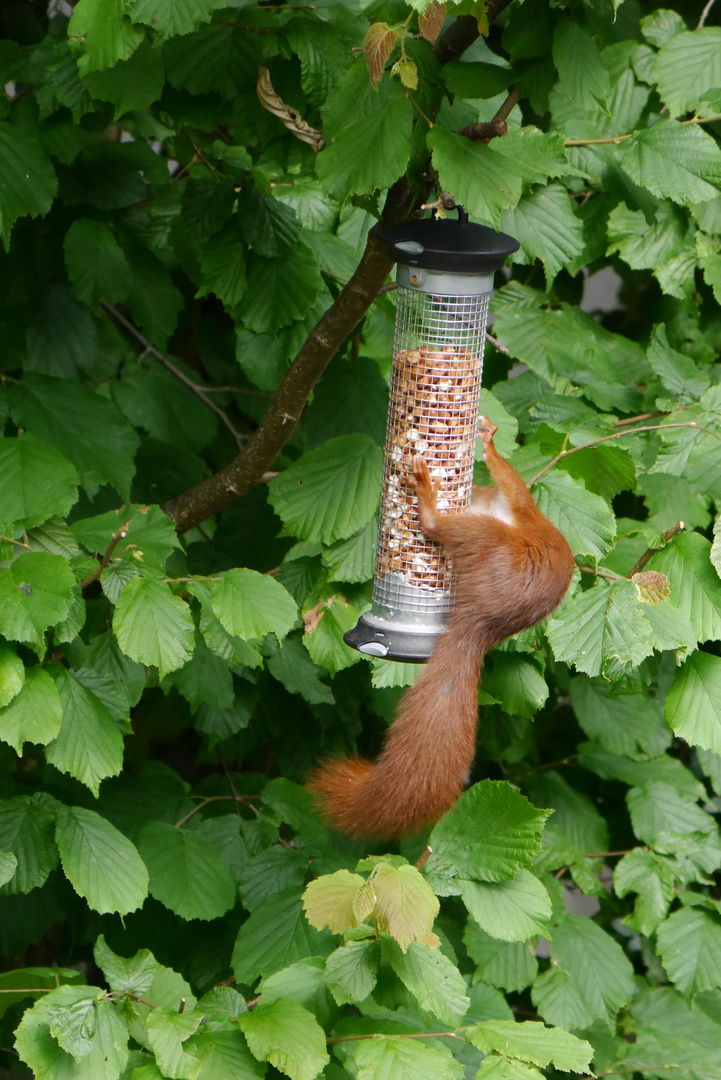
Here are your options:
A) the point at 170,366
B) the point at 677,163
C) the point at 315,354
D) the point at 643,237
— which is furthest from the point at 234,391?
the point at 677,163

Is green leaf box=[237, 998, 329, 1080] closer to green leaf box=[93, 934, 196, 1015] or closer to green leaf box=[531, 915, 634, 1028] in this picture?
green leaf box=[93, 934, 196, 1015]

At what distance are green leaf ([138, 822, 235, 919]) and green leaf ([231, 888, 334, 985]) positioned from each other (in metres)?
0.05

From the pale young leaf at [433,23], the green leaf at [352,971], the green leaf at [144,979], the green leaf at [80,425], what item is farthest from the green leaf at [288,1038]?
the pale young leaf at [433,23]

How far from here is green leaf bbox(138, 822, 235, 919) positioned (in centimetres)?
166

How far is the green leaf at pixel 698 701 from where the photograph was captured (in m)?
1.49

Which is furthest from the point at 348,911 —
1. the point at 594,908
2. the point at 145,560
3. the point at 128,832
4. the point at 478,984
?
the point at 594,908

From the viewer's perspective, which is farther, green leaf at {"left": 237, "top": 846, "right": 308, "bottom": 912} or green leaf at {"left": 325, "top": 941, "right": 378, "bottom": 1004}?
green leaf at {"left": 237, "top": 846, "right": 308, "bottom": 912}

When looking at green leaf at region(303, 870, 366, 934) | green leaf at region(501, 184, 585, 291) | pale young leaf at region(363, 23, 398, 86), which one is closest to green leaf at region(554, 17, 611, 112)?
pale young leaf at region(363, 23, 398, 86)

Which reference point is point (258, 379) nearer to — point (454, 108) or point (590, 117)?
point (454, 108)

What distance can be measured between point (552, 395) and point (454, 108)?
607mm

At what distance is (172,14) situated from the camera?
1210 millimetres

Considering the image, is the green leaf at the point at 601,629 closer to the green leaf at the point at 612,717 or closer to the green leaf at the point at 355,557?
the green leaf at the point at 355,557

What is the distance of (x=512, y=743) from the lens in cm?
228

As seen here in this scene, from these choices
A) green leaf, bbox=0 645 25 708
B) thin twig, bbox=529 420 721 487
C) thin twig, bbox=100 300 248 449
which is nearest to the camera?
green leaf, bbox=0 645 25 708
